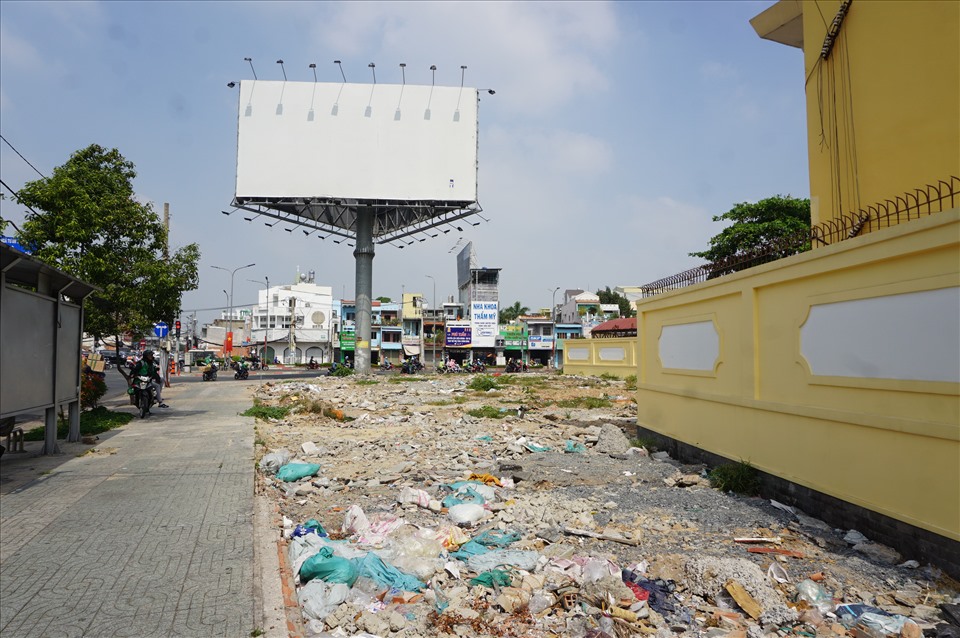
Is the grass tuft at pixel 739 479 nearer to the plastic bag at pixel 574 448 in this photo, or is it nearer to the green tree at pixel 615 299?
the plastic bag at pixel 574 448

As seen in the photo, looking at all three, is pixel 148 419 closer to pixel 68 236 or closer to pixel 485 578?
pixel 68 236

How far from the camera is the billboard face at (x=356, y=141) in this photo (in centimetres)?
3666

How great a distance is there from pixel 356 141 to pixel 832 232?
34.6 m

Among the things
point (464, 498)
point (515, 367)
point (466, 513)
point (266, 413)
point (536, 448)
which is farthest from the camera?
point (515, 367)

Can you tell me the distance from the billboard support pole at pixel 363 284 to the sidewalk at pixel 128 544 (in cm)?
2921

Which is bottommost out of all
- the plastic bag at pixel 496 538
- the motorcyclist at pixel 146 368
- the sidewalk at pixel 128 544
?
the plastic bag at pixel 496 538

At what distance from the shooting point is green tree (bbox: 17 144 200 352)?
12047mm

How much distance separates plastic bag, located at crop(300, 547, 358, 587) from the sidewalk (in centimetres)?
39

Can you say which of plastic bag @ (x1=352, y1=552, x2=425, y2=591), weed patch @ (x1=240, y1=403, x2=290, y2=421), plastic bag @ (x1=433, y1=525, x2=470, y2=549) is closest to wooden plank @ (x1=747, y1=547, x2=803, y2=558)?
plastic bag @ (x1=433, y1=525, x2=470, y2=549)

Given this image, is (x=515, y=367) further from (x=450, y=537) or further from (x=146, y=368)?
(x=450, y=537)

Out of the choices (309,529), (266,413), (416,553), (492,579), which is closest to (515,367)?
(266,413)

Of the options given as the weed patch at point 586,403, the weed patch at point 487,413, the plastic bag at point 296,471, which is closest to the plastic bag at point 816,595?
the plastic bag at point 296,471

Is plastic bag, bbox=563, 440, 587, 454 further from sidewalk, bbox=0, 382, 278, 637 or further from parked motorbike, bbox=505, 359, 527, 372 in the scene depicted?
parked motorbike, bbox=505, 359, 527, 372

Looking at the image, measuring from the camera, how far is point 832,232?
21.4 feet
